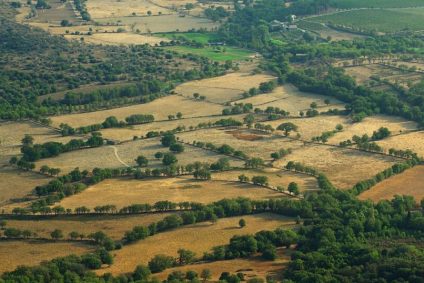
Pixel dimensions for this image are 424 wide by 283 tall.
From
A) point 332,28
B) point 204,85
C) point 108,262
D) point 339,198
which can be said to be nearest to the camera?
point 108,262

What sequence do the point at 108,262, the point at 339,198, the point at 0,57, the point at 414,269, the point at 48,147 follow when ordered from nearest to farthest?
1. the point at 414,269
2. the point at 108,262
3. the point at 339,198
4. the point at 48,147
5. the point at 0,57

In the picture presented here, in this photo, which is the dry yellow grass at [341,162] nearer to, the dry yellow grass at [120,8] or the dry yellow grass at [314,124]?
the dry yellow grass at [314,124]

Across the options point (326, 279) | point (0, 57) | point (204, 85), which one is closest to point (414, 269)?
point (326, 279)

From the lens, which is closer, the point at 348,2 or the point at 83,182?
the point at 83,182

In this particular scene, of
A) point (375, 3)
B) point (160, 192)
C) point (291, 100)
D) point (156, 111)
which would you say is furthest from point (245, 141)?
point (375, 3)

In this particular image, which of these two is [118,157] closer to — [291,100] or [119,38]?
[291,100]

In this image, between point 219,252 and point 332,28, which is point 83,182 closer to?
point 219,252

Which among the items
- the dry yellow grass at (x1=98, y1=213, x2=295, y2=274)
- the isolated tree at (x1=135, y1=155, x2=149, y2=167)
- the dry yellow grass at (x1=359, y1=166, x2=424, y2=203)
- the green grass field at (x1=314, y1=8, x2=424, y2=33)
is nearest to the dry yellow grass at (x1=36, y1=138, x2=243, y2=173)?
the isolated tree at (x1=135, y1=155, x2=149, y2=167)
